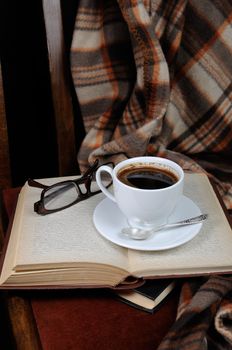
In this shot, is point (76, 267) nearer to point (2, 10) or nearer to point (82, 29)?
point (82, 29)

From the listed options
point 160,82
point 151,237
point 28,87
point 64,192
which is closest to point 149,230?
point 151,237

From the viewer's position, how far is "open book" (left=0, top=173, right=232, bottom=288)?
0.53m

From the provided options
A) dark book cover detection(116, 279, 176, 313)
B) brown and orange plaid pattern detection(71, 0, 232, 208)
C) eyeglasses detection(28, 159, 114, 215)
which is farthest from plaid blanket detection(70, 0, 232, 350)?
dark book cover detection(116, 279, 176, 313)

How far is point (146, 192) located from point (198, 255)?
90 millimetres

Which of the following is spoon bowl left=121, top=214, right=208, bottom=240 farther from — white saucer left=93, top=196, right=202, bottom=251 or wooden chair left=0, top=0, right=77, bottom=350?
wooden chair left=0, top=0, right=77, bottom=350

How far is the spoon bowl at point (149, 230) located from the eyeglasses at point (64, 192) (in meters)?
0.10

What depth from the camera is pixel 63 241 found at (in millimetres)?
575

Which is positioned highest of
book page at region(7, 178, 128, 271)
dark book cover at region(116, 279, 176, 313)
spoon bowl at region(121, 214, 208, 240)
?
spoon bowl at region(121, 214, 208, 240)

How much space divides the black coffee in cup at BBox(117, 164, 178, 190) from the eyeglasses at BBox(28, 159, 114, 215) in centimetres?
8

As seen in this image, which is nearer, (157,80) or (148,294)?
(148,294)

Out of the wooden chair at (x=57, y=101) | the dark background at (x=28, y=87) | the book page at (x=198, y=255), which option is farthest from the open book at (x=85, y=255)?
the dark background at (x=28, y=87)

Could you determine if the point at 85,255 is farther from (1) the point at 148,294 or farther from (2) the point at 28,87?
(2) the point at 28,87

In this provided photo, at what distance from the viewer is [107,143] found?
→ 2.57ft

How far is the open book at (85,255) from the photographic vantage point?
0.53m
